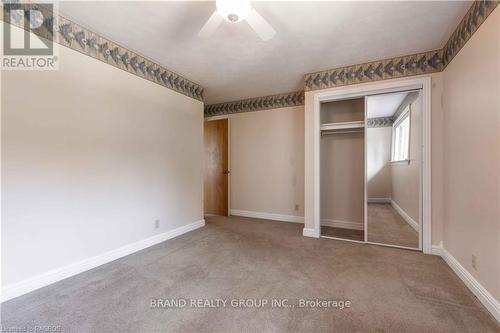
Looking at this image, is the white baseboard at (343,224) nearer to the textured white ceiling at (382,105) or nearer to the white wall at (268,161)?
the white wall at (268,161)

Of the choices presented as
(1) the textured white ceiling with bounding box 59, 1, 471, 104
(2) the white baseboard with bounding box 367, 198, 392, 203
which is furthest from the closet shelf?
(2) the white baseboard with bounding box 367, 198, 392, 203

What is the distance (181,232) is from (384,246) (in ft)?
10.1

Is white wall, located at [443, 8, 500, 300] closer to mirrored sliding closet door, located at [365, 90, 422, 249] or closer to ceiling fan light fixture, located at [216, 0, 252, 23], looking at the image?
mirrored sliding closet door, located at [365, 90, 422, 249]

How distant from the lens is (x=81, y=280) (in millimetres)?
2211

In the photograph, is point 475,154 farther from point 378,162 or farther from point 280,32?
point 280,32

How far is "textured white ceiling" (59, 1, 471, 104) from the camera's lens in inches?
81.0

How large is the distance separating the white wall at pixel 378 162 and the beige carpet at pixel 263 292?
0.82 metres

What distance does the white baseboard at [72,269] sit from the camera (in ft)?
6.30

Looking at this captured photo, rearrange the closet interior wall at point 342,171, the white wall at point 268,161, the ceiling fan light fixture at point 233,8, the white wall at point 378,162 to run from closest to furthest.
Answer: the ceiling fan light fixture at point 233,8 < the white wall at point 378,162 < the closet interior wall at point 342,171 < the white wall at point 268,161

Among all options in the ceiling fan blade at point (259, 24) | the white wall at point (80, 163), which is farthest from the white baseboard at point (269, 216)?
the ceiling fan blade at point (259, 24)

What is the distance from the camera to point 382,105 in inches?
128

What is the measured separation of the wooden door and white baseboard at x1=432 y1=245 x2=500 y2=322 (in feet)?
12.5

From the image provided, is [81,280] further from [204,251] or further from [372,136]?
[372,136]

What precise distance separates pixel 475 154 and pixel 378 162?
4.27ft
